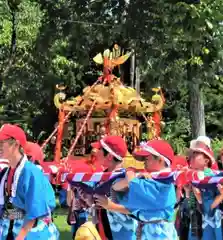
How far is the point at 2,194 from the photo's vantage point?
200 inches

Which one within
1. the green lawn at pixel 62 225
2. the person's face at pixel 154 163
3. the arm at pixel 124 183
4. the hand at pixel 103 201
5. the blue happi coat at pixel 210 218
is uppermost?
the person's face at pixel 154 163

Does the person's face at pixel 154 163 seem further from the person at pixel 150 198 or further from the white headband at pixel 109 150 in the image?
the white headband at pixel 109 150

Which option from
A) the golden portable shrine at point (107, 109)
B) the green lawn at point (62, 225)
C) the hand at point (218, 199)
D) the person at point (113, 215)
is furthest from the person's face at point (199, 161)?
the golden portable shrine at point (107, 109)

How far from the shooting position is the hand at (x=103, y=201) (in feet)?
17.0

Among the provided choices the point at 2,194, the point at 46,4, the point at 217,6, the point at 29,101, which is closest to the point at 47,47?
the point at 46,4

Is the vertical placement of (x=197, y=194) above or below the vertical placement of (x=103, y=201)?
below

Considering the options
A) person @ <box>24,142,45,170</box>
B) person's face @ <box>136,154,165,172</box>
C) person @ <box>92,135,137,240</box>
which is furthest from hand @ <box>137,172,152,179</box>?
person @ <box>24,142,45,170</box>

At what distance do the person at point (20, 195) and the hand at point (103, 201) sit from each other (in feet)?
1.39

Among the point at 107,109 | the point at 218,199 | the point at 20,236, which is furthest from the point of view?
the point at 107,109

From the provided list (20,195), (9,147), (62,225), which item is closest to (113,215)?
(20,195)

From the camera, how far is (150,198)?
5004 mm

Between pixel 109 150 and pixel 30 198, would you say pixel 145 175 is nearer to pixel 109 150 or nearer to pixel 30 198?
pixel 109 150

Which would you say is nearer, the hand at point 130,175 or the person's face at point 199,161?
the hand at point 130,175

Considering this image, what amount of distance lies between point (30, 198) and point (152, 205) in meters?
0.96
